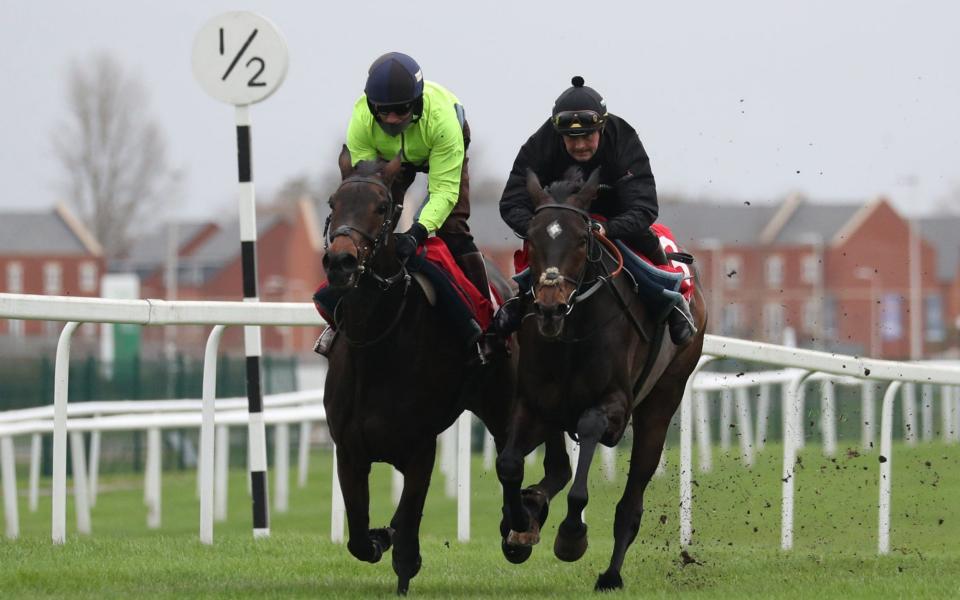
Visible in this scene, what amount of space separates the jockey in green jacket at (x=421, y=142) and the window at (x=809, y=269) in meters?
75.5

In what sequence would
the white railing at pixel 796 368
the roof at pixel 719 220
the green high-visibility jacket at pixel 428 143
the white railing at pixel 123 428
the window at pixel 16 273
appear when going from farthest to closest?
the roof at pixel 719 220 < the window at pixel 16 273 < the white railing at pixel 123 428 < the white railing at pixel 796 368 < the green high-visibility jacket at pixel 428 143

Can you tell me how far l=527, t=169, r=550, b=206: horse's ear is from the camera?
7262 millimetres

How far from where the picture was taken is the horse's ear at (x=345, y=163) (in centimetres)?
696

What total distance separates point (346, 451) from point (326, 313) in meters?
0.58

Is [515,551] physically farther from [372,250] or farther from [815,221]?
[815,221]

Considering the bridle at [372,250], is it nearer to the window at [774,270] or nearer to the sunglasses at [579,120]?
the sunglasses at [579,120]

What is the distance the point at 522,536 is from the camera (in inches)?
286

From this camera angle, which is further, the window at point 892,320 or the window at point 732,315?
the window at point 732,315

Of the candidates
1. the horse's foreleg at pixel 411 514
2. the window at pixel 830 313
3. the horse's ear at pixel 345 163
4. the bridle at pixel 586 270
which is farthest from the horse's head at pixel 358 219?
the window at pixel 830 313

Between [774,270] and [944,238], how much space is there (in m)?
18.2

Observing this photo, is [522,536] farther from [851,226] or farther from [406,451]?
[851,226]

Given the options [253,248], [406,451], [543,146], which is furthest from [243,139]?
[406,451]

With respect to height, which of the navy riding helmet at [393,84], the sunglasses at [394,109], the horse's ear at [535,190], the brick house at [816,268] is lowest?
the brick house at [816,268]

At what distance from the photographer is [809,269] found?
277ft
